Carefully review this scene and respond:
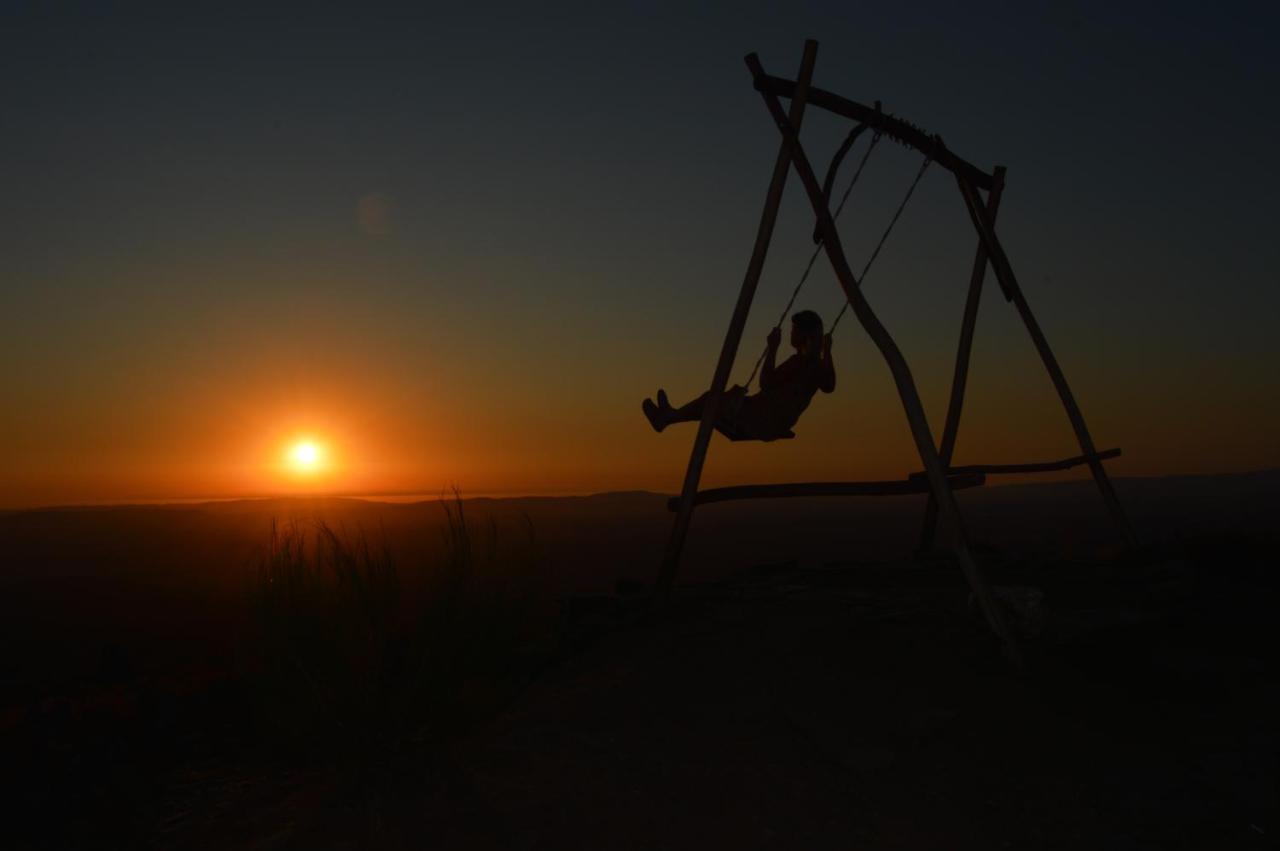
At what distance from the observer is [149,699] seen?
643 centimetres

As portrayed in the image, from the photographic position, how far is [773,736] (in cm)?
479

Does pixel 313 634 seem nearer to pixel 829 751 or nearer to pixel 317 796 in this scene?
pixel 317 796

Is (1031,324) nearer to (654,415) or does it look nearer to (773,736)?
(654,415)

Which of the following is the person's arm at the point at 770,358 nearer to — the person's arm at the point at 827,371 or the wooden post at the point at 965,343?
the person's arm at the point at 827,371

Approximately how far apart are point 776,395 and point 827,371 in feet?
1.57

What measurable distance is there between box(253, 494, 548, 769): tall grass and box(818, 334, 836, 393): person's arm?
2.76 meters

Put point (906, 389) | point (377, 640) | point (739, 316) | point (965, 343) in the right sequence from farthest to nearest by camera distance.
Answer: point (965, 343), point (739, 316), point (906, 389), point (377, 640)

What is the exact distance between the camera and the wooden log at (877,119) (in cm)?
677

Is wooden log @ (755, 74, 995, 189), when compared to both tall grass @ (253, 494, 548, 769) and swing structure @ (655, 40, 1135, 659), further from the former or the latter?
tall grass @ (253, 494, 548, 769)

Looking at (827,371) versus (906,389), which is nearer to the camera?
(906,389)

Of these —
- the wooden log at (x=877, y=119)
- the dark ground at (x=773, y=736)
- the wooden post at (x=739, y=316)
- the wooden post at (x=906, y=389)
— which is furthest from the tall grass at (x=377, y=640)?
the wooden log at (x=877, y=119)

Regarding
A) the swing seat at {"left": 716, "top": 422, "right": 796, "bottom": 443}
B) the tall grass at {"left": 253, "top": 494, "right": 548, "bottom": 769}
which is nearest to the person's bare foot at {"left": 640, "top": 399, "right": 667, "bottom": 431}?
the swing seat at {"left": 716, "top": 422, "right": 796, "bottom": 443}

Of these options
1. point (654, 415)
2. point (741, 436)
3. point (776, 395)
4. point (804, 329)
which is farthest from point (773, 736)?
point (804, 329)

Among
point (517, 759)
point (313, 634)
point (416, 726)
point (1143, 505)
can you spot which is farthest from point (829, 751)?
point (1143, 505)
